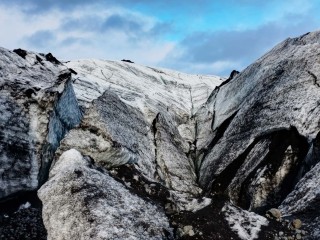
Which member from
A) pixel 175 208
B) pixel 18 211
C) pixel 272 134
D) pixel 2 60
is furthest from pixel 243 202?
pixel 2 60

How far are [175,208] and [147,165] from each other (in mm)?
8062

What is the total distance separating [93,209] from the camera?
17.4 metres

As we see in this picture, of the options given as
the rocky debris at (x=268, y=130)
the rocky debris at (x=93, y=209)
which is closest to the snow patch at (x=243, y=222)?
the rocky debris at (x=93, y=209)

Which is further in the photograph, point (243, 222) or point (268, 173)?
point (268, 173)

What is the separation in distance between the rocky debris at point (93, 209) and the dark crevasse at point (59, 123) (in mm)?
1165

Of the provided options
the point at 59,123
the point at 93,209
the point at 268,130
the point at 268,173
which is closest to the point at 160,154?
the point at 268,130

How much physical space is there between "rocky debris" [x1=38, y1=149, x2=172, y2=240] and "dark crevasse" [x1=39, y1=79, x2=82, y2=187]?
45.9 inches

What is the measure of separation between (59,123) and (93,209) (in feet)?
28.3

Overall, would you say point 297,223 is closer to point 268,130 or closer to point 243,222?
point 243,222

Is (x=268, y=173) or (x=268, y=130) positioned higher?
(x=268, y=130)

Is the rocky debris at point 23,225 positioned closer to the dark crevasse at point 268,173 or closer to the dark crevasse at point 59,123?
the dark crevasse at point 59,123

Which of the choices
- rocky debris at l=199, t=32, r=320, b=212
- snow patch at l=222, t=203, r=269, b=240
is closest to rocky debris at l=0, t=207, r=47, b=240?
snow patch at l=222, t=203, r=269, b=240

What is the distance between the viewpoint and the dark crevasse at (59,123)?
2180cm

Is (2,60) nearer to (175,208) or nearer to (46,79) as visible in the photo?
(46,79)
